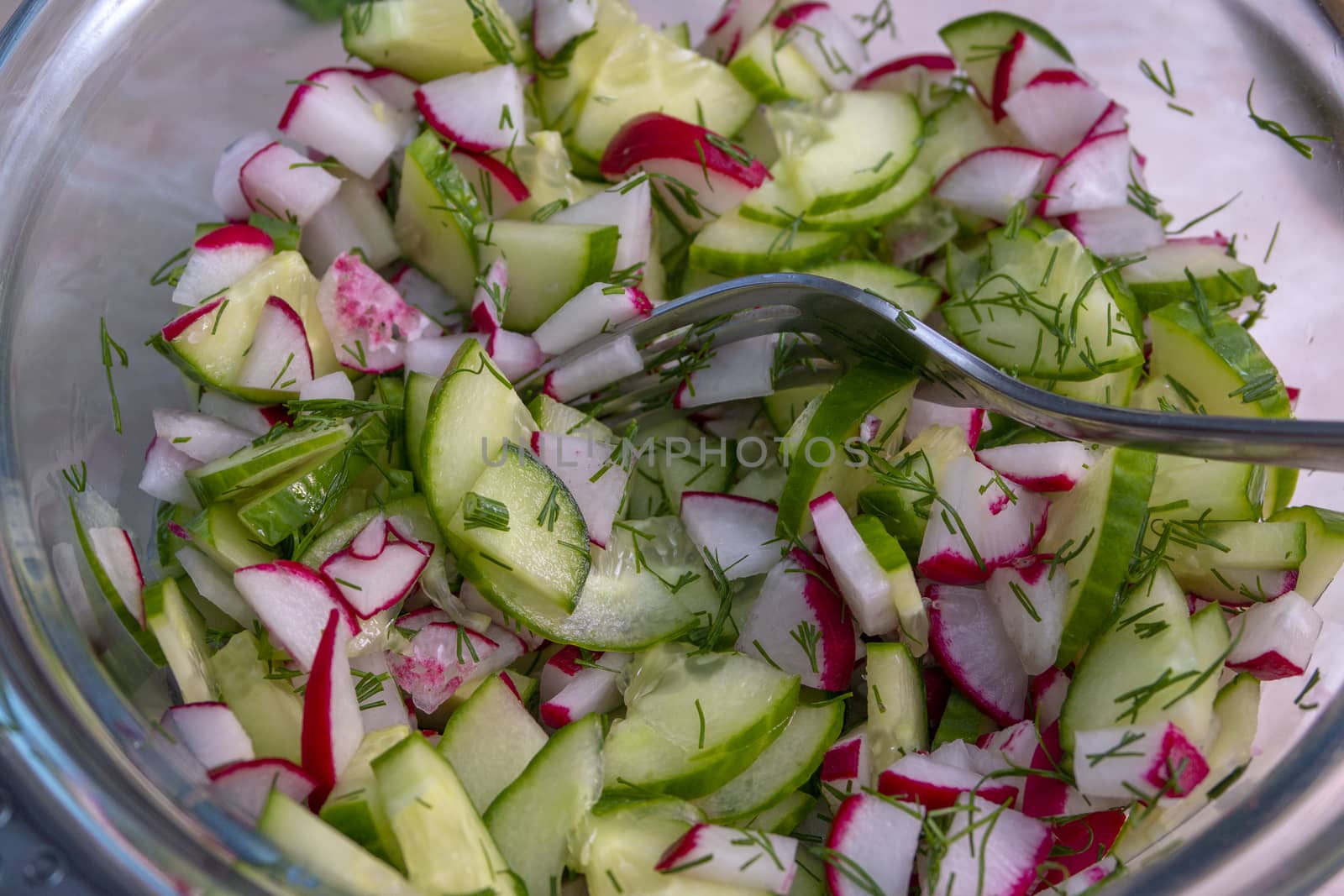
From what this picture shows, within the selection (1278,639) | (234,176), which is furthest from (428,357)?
(1278,639)

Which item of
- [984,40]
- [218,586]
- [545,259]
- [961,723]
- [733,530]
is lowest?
[961,723]

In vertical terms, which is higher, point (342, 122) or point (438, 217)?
point (342, 122)

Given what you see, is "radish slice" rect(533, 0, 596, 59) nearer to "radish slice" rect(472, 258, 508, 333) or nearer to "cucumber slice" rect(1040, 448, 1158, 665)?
"radish slice" rect(472, 258, 508, 333)

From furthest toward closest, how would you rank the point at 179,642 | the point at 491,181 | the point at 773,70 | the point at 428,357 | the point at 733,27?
the point at 733,27 < the point at 773,70 < the point at 491,181 < the point at 428,357 < the point at 179,642

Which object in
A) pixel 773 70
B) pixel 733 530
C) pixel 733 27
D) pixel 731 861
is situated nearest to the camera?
pixel 731 861

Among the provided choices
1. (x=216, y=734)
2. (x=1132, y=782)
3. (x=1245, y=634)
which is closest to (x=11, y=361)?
(x=216, y=734)

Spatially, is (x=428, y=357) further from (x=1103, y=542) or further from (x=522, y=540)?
(x=1103, y=542)

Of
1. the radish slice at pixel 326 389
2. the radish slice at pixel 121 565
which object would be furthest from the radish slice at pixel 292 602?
the radish slice at pixel 326 389
